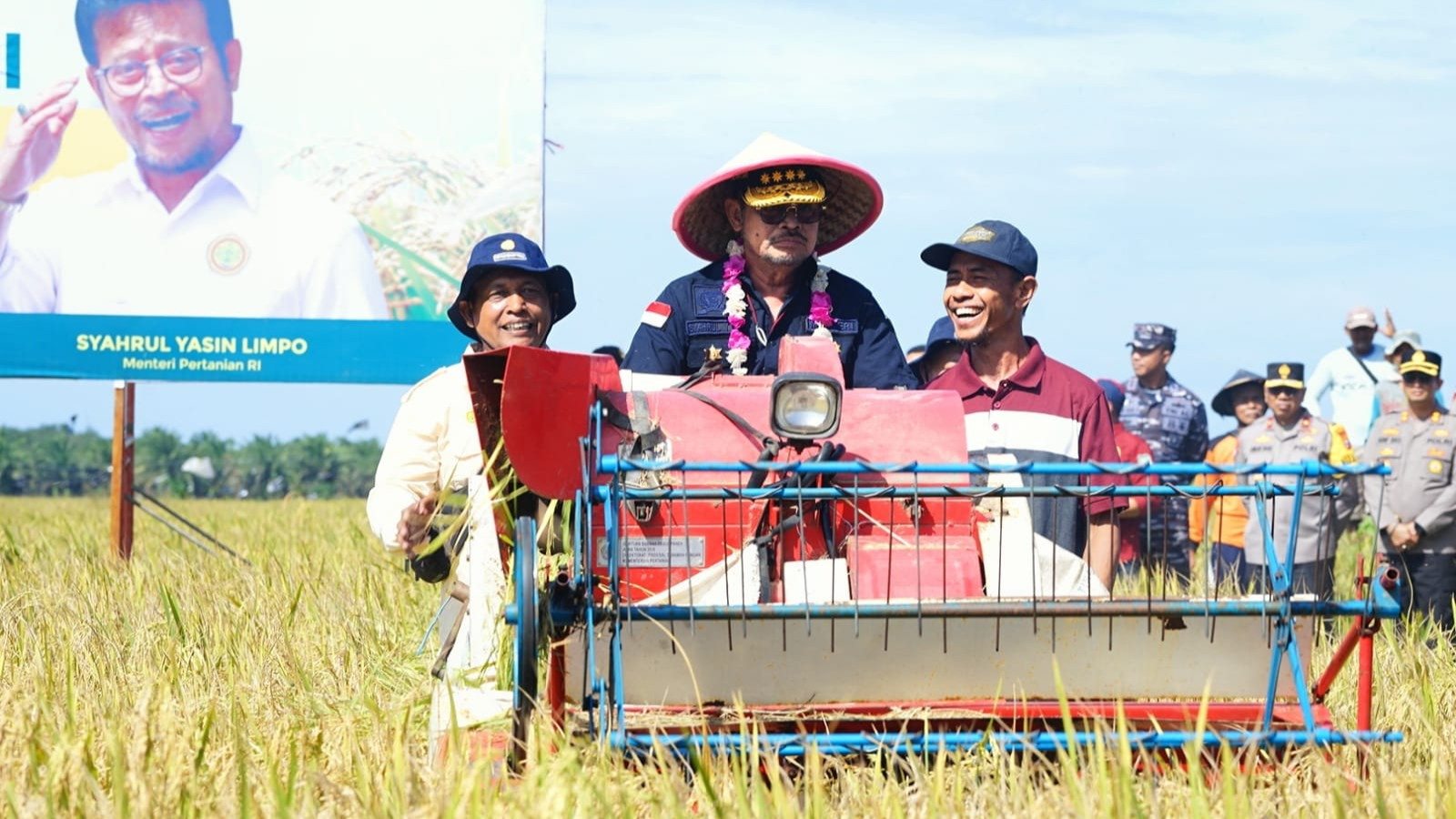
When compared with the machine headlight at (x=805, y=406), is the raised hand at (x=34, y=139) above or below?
above

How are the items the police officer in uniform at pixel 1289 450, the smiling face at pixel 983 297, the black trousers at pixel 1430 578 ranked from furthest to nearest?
the police officer in uniform at pixel 1289 450, the black trousers at pixel 1430 578, the smiling face at pixel 983 297

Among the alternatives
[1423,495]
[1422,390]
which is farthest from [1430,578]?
[1422,390]

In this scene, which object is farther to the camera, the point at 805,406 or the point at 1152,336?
the point at 1152,336

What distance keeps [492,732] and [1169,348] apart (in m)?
9.48

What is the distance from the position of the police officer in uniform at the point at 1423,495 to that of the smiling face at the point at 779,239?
5.09 m

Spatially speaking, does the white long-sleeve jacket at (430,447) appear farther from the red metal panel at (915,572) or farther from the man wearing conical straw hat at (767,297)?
the red metal panel at (915,572)

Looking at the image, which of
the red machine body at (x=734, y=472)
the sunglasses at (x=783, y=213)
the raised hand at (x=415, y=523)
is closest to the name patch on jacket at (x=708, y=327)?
the sunglasses at (x=783, y=213)

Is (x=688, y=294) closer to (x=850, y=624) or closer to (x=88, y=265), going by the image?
(x=850, y=624)

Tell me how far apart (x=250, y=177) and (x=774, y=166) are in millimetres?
5648

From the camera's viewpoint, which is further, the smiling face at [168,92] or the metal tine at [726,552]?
the smiling face at [168,92]

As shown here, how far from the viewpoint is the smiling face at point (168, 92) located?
11.4 m

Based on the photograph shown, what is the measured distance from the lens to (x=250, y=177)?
11508mm

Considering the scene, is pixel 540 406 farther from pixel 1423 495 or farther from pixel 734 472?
pixel 1423 495

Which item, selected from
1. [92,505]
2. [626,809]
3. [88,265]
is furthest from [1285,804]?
[92,505]
